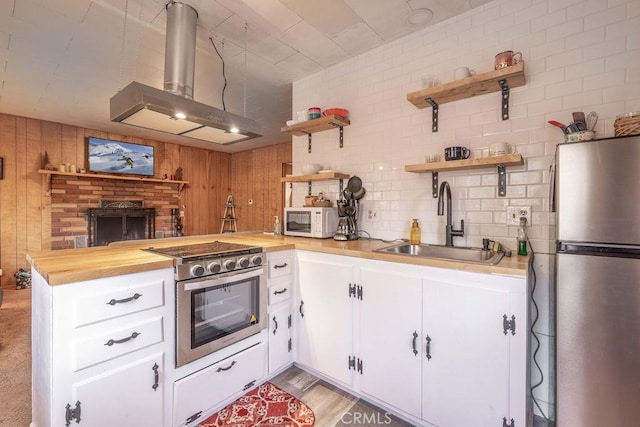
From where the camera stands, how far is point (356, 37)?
96.2 inches

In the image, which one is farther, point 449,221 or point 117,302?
point 449,221

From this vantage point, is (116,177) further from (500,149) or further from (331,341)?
(500,149)

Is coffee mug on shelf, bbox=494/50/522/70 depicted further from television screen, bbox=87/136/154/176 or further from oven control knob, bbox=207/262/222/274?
television screen, bbox=87/136/154/176

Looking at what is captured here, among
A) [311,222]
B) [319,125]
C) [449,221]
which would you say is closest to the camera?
[449,221]

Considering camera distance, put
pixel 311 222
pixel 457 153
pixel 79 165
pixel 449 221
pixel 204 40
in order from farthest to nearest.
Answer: pixel 79 165
pixel 311 222
pixel 204 40
pixel 449 221
pixel 457 153

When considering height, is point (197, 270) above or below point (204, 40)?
below

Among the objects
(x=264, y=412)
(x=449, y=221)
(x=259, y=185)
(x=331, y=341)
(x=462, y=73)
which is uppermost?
(x=462, y=73)

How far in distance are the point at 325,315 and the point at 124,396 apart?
1.21 meters

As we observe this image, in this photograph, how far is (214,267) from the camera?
1777mm

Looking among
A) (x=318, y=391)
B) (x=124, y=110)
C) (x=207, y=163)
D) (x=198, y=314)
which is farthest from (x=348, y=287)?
(x=207, y=163)

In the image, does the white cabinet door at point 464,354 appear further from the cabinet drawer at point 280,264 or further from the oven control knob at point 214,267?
the oven control knob at point 214,267

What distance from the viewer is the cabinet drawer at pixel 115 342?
1302 mm

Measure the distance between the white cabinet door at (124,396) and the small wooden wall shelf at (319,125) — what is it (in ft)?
7.07

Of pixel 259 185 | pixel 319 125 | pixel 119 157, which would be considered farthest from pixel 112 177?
pixel 319 125
